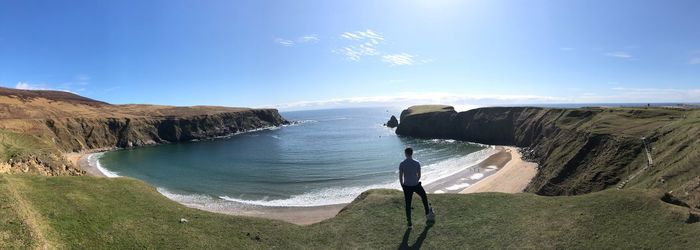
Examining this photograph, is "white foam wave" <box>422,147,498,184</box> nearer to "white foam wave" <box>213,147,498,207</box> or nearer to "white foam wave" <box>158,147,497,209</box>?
"white foam wave" <box>213,147,498,207</box>

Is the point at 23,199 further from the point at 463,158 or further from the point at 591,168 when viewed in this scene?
the point at 463,158

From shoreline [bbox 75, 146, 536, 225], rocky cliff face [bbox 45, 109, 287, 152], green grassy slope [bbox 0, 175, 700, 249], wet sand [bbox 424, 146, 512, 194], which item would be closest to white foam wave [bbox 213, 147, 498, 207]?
shoreline [bbox 75, 146, 536, 225]

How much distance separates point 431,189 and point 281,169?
27961mm

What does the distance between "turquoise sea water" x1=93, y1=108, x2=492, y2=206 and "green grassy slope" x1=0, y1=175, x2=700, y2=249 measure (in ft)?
94.2

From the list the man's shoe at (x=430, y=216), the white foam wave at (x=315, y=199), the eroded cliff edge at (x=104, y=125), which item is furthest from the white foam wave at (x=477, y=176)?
the eroded cliff edge at (x=104, y=125)

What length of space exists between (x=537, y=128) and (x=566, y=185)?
5046cm

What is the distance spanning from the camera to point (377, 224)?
15.5 meters

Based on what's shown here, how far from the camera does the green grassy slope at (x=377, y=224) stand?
1235 centimetres

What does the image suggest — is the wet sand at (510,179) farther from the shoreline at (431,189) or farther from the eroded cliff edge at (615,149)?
the eroded cliff edge at (615,149)

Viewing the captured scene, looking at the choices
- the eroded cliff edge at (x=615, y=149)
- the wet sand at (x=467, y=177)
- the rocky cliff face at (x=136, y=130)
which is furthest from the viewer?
the rocky cliff face at (x=136, y=130)

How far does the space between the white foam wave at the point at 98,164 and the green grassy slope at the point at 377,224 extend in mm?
55968

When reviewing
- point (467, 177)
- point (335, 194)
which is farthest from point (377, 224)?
point (467, 177)

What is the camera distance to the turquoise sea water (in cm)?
4959

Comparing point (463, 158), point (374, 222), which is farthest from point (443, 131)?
point (374, 222)
